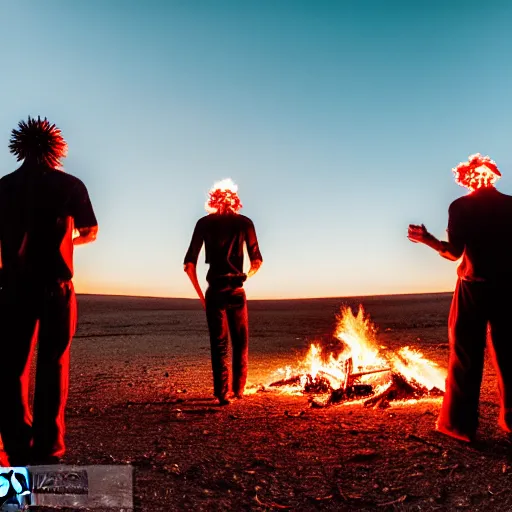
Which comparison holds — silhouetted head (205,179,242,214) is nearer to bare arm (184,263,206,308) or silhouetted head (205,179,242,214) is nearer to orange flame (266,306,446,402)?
bare arm (184,263,206,308)

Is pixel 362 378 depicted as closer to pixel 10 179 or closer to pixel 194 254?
pixel 194 254

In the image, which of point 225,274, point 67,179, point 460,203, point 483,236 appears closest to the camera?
point 67,179

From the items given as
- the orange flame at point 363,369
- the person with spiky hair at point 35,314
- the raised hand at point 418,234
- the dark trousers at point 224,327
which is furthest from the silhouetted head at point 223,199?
the person with spiky hair at point 35,314

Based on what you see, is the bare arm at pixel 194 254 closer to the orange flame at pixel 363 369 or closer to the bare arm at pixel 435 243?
the orange flame at pixel 363 369

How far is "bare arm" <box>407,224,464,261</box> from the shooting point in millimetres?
4742

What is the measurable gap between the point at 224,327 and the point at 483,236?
10.0ft

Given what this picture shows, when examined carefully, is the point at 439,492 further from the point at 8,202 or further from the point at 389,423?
the point at 8,202

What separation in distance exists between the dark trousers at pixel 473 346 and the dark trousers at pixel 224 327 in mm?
2529

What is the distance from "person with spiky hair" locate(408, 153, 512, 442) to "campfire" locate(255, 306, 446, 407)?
A: 1.52 metres

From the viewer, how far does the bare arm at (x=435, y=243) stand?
→ 15.6 ft

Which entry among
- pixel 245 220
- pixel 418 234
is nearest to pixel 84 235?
pixel 245 220

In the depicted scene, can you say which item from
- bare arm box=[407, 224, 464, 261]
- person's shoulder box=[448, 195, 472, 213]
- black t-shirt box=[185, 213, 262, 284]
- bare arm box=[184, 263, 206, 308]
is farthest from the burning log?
person's shoulder box=[448, 195, 472, 213]

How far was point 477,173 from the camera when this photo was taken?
4.95 m

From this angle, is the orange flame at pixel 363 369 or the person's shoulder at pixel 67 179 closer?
the person's shoulder at pixel 67 179
